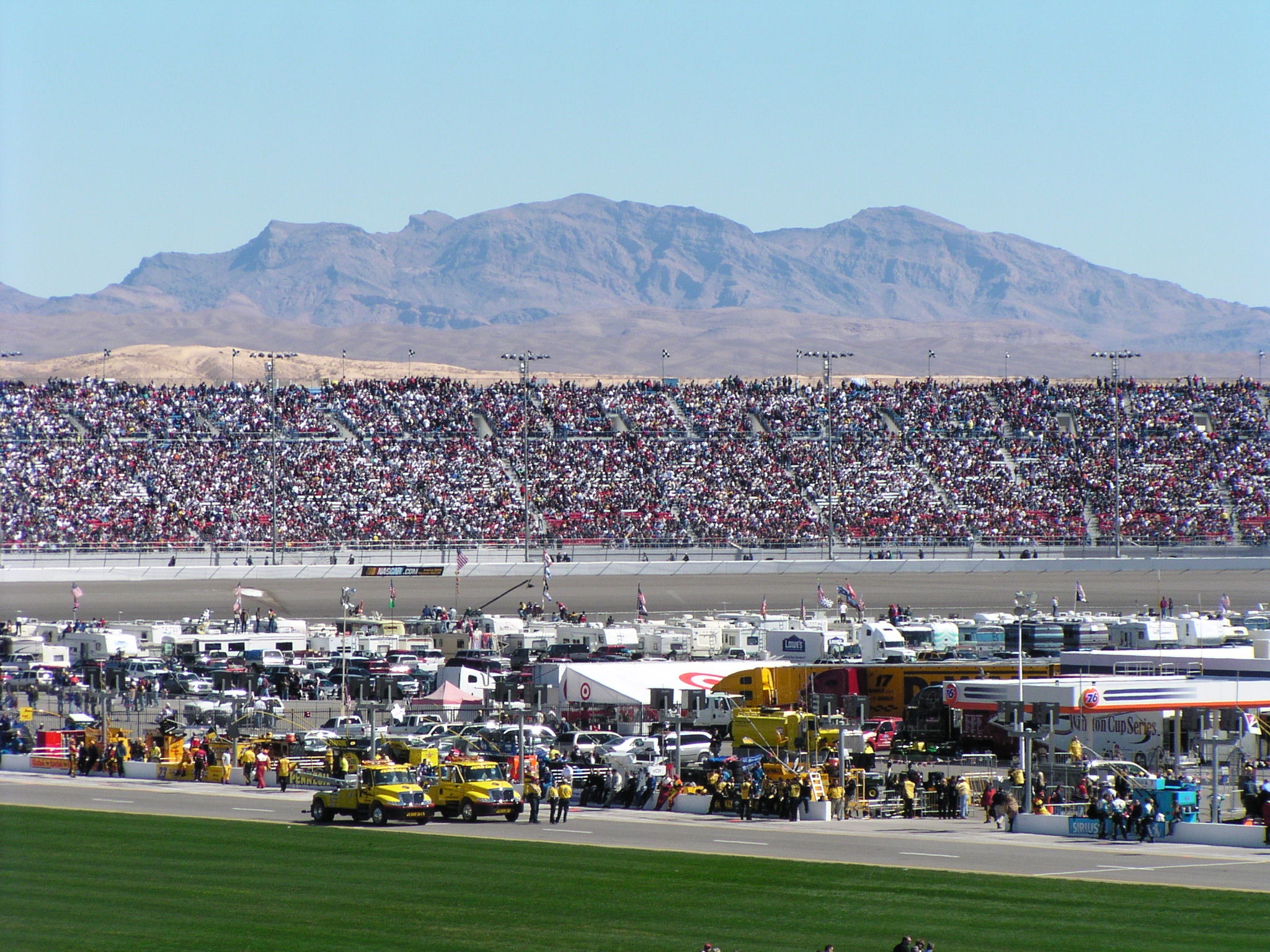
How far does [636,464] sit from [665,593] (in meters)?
24.7

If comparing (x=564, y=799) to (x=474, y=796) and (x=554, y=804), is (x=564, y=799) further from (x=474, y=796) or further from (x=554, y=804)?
(x=474, y=796)

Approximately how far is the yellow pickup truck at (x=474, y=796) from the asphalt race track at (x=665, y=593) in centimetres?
3494

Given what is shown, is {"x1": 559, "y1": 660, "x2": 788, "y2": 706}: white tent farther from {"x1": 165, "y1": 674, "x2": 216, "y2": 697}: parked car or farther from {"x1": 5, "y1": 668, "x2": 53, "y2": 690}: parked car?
{"x1": 5, "y1": 668, "x2": 53, "y2": 690}: parked car

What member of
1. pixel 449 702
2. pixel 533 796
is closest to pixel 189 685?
pixel 449 702

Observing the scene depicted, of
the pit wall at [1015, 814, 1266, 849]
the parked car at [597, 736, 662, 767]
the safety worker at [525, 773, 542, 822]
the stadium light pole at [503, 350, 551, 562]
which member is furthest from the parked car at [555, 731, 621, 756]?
the stadium light pole at [503, 350, 551, 562]

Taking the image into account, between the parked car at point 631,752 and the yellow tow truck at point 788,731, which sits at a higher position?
the yellow tow truck at point 788,731

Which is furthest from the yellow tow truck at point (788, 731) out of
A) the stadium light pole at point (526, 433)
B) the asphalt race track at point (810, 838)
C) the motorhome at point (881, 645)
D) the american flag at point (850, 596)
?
the stadium light pole at point (526, 433)

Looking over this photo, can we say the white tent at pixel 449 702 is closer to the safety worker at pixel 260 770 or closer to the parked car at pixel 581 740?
the parked car at pixel 581 740

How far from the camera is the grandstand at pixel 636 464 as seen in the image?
9356 centimetres

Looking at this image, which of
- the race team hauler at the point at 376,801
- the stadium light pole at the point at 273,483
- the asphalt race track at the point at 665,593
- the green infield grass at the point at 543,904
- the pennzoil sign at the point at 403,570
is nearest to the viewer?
the green infield grass at the point at 543,904

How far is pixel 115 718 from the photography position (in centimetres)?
5119

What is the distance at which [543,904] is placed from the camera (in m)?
25.6

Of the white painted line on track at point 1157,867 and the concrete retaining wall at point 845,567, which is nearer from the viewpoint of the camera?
the white painted line on track at point 1157,867

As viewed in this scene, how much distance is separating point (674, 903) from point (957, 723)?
19500mm
